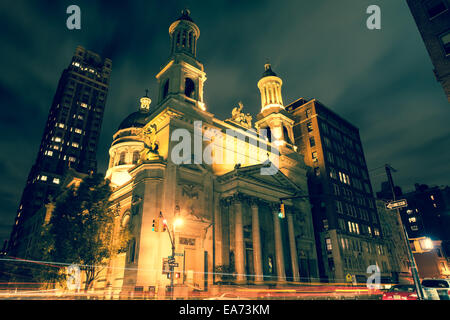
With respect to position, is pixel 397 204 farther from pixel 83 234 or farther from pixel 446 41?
pixel 83 234

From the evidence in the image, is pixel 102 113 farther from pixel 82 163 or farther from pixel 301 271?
pixel 301 271

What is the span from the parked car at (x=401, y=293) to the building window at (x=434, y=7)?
25.1 meters

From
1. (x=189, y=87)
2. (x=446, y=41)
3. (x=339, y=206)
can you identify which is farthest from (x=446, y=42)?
(x=339, y=206)

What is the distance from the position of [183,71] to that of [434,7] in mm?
32769

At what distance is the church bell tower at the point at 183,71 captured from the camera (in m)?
43.3

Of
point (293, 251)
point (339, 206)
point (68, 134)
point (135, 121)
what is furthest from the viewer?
point (68, 134)

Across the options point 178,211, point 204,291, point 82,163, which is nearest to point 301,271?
point 204,291

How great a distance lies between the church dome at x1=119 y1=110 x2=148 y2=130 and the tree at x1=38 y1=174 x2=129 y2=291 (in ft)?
118

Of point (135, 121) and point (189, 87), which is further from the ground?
point (135, 121)

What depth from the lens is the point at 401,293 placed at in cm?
1970

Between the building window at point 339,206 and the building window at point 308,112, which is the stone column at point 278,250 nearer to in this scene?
the building window at point 339,206

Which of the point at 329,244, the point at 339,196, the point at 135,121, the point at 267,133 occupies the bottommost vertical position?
the point at 329,244

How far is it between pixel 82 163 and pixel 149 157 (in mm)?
78556

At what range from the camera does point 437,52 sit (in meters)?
25.9
